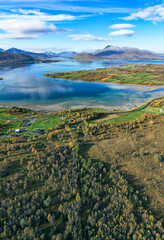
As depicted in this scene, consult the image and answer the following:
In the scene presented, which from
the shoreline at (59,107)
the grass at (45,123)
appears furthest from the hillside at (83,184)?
the shoreline at (59,107)

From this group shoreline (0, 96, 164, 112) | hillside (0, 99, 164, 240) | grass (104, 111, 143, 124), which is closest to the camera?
hillside (0, 99, 164, 240)

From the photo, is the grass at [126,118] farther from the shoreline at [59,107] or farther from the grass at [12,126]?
the grass at [12,126]

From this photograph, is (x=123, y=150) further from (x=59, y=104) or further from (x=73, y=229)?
(x=59, y=104)

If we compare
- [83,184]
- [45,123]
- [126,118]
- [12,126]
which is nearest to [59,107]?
[45,123]

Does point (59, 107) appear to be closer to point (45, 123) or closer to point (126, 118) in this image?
point (45, 123)

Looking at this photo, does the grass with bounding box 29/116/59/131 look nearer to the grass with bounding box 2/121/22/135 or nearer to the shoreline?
the grass with bounding box 2/121/22/135

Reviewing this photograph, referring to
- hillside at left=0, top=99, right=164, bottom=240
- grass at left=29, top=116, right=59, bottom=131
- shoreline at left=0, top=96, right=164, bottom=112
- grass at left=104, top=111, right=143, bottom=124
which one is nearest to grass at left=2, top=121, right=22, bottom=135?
hillside at left=0, top=99, right=164, bottom=240

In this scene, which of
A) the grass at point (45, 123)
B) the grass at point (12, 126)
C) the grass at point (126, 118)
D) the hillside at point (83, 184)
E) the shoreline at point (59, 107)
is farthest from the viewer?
the shoreline at point (59, 107)

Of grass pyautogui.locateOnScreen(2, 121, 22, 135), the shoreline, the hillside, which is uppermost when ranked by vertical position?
the shoreline

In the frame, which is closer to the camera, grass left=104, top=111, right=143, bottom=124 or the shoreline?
grass left=104, top=111, right=143, bottom=124
